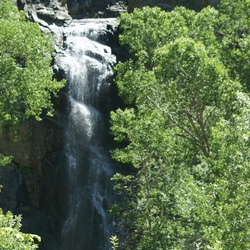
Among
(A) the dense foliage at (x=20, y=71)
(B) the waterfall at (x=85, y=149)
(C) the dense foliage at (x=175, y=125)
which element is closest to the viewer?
(C) the dense foliage at (x=175, y=125)

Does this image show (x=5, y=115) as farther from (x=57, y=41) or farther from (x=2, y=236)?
(x=57, y=41)

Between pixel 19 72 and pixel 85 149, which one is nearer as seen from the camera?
pixel 19 72

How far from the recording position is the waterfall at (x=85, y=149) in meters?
27.3

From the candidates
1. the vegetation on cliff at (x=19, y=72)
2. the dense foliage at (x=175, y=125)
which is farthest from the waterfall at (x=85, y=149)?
the vegetation on cliff at (x=19, y=72)

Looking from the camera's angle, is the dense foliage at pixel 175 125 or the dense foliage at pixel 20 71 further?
the dense foliage at pixel 20 71

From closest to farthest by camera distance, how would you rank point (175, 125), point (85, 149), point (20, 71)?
point (20, 71)
point (175, 125)
point (85, 149)

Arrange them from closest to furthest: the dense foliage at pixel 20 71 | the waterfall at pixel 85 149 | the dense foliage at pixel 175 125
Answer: the dense foliage at pixel 175 125
the dense foliage at pixel 20 71
the waterfall at pixel 85 149

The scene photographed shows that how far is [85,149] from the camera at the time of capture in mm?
28984

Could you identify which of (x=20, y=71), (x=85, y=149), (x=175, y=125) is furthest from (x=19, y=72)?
(x=85, y=149)

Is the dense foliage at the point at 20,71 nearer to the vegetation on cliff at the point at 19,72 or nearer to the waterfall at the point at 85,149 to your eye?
the vegetation on cliff at the point at 19,72

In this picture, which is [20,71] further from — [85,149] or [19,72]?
[85,149]

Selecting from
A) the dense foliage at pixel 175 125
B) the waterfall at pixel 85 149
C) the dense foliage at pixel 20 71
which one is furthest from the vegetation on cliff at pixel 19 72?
the waterfall at pixel 85 149

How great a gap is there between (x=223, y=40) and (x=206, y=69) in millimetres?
5209

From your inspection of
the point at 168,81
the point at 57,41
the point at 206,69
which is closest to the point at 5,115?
the point at 168,81
